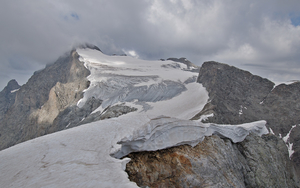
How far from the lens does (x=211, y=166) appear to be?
9.12 meters

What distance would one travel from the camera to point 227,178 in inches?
368

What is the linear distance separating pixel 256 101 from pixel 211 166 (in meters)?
34.4

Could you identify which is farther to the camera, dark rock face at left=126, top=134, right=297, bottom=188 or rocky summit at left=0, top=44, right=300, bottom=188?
dark rock face at left=126, top=134, right=297, bottom=188

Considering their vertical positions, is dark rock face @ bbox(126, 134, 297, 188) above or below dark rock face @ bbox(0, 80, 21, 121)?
below

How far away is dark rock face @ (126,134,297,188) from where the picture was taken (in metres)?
7.56

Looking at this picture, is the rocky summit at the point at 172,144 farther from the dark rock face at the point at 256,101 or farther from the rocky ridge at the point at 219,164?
the dark rock face at the point at 256,101

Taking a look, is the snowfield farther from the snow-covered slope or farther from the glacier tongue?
the snow-covered slope

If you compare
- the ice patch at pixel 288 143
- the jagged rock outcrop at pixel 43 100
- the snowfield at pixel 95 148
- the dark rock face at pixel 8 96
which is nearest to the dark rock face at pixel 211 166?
the snowfield at pixel 95 148

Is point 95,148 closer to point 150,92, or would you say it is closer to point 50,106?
point 150,92

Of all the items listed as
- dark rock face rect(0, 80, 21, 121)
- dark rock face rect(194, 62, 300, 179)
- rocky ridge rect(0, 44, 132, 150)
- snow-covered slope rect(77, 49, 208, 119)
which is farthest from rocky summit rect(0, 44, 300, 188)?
dark rock face rect(0, 80, 21, 121)

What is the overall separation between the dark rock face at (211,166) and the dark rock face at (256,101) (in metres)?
15.9

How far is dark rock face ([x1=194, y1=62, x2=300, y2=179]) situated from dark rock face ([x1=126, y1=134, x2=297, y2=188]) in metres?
15.9

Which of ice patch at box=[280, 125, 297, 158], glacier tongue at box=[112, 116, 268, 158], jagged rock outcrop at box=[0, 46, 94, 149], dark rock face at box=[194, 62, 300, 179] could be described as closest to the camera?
glacier tongue at box=[112, 116, 268, 158]

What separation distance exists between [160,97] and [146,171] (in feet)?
107
